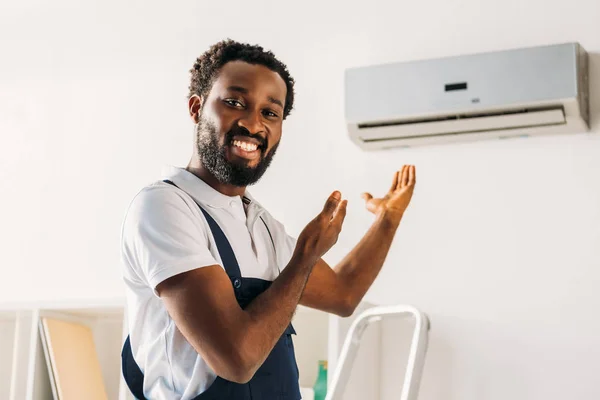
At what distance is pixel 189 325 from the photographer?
143 cm

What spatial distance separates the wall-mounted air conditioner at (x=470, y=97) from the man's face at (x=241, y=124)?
3.58 ft

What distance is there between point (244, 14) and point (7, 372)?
1.43m

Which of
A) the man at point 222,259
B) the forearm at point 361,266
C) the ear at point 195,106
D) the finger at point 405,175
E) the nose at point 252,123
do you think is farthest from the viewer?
the finger at point 405,175

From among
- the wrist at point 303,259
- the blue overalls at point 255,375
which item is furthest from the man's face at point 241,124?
the wrist at point 303,259

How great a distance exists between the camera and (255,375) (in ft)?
5.02

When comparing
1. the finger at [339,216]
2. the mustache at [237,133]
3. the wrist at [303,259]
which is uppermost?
the mustache at [237,133]

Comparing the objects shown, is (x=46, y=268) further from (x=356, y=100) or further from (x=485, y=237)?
(x=485, y=237)

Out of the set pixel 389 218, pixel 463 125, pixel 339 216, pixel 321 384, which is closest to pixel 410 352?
pixel 321 384

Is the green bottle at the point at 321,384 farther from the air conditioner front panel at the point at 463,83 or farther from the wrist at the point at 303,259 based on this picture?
the wrist at the point at 303,259

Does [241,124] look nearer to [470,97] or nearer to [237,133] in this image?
[237,133]

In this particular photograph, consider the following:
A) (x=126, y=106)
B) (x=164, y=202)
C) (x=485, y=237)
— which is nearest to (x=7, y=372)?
(x=126, y=106)

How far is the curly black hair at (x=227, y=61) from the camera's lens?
5.68 ft

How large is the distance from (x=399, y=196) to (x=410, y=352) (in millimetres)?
520

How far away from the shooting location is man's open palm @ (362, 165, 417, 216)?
2.01m
